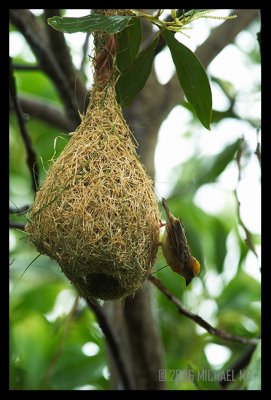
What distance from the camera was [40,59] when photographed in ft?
9.41

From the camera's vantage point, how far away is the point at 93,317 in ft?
12.4

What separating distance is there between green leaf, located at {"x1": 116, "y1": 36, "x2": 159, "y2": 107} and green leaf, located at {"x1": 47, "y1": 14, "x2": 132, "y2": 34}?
0.58ft

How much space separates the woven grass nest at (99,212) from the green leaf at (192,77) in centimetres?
22

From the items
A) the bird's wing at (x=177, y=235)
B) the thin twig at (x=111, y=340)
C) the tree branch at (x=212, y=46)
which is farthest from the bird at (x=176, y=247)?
the tree branch at (x=212, y=46)

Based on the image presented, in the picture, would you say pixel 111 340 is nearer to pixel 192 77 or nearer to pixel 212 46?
pixel 192 77

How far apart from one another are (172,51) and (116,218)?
18.3 inches

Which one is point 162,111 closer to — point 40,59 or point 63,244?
point 40,59

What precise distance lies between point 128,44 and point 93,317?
2.09 m

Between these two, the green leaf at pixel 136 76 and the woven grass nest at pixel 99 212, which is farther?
the green leaf at pixel 136 76

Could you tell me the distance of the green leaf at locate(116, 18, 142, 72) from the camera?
6.37 ft

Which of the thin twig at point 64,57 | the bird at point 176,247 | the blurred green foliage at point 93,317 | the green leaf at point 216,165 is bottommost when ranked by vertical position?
the blurred green foliage at point 93,317

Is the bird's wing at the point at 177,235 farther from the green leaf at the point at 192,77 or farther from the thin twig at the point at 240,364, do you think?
the thin twig at the point at 240,364

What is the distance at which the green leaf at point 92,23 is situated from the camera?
1714 mm

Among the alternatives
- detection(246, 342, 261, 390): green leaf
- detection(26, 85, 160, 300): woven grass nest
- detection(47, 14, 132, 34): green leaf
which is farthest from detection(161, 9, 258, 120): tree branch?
detection(246, 342, 261, 390): green leaf
